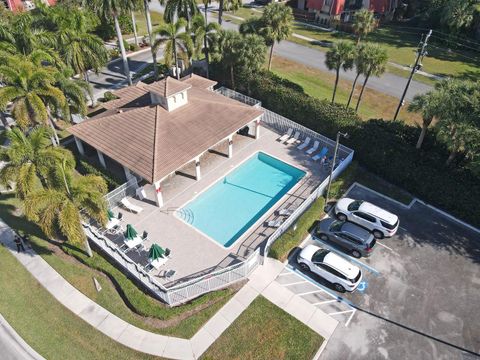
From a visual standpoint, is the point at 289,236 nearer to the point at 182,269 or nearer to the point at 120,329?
the point at 182,269

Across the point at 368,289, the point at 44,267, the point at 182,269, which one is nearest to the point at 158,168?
the point at 182,269

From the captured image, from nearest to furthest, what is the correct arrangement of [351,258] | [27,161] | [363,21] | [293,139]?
[27,161], [351,258], [293,139], [363,21]

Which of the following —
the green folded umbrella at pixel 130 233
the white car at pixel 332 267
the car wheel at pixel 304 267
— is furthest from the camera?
the green folded umbrella at pixel 130 233

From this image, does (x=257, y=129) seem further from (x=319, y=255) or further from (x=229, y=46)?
(x=319, y=255)

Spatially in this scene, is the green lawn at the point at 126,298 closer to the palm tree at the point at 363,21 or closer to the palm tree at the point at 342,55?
the palm tree at the point at 342,55

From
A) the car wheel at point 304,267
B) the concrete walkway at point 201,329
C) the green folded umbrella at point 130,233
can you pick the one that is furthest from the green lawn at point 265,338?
the green folded umbrella at point 130,233

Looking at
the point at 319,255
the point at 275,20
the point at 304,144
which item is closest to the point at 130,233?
the point at 319,255

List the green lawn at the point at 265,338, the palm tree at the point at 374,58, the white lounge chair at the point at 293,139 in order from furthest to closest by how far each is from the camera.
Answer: the white lounge chair at the point at 293,139, the palm tree at the point at 374,58, the green lawn at the point at 265,338
